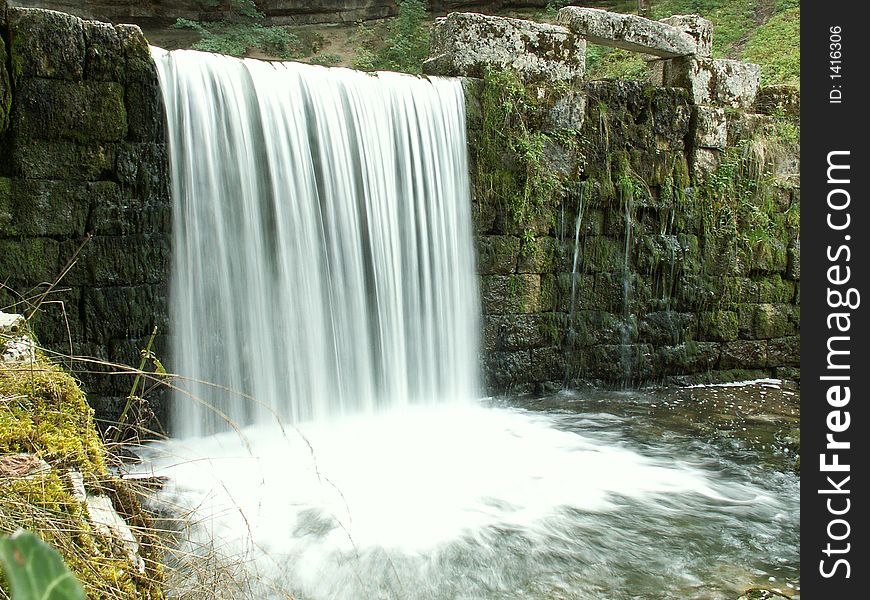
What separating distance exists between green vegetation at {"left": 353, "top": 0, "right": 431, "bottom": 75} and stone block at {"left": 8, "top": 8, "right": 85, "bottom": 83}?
9.17 meters

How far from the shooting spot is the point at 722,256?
7.24m

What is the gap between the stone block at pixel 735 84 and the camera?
23.9ft

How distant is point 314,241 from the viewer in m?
5.45

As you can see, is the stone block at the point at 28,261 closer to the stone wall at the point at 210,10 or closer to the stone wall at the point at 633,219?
the stone wall at the point at 633,219

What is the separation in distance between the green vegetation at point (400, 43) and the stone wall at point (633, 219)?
7174 millimetres

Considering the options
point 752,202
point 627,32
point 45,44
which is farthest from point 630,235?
point 45,44

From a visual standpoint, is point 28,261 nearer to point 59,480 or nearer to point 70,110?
point 70,110

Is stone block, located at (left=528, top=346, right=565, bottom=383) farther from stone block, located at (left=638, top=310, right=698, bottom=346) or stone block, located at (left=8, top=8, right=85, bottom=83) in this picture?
stone block, located at (left=8, top=8, right=85, bottom=83)

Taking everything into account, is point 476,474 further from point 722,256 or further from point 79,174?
point 722,256

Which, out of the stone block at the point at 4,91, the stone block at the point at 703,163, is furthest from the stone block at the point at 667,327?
the stone block at the point at 4,91

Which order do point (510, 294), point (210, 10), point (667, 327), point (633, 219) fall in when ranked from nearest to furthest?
point (510, 294)
point (633, 219)
point (667, 327)
point (210, 10)

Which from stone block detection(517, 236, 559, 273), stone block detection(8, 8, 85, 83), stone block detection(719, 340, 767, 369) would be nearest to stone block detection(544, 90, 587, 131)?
stone block detection(517, 236, 559, 273)

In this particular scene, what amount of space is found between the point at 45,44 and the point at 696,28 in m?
5.55
